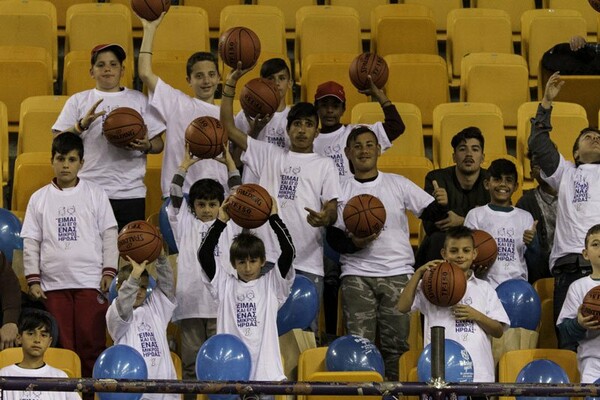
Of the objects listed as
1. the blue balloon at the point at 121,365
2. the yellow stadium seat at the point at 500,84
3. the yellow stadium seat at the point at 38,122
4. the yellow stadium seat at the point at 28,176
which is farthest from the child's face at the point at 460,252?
the yellow stadium seat at the point at 38,122

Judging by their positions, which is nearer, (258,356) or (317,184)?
(258,356)

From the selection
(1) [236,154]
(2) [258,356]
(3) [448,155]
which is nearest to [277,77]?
(1) [236,154]

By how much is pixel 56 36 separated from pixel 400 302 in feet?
13.0

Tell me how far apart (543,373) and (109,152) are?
2702mm

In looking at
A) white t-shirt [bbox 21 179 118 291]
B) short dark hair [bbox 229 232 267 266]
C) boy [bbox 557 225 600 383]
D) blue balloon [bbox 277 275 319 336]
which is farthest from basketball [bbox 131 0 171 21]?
boy [bbox 557 225 600 383]

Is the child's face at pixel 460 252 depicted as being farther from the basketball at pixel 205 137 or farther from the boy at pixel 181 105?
the boy at pixel 181 105

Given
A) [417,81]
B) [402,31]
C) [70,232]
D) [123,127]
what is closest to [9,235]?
[70,232]

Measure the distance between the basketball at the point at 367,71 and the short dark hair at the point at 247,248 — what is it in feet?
5.06

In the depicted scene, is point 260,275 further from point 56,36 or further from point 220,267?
point 56,36

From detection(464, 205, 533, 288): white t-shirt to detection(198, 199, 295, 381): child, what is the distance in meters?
1.15

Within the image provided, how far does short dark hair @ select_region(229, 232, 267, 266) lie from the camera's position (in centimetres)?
643

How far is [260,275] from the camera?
653cm

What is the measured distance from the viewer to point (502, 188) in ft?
23.6

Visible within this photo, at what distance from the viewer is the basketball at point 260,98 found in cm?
718
